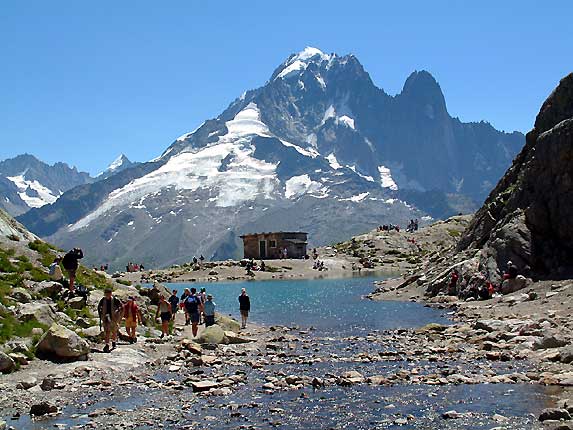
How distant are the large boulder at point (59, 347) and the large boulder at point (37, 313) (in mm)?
2305

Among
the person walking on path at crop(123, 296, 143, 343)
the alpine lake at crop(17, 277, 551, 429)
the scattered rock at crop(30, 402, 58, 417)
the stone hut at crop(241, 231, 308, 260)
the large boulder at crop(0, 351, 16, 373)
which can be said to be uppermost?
the stone hut at crop(241, 231, 308, 260)

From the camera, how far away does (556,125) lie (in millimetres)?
49781

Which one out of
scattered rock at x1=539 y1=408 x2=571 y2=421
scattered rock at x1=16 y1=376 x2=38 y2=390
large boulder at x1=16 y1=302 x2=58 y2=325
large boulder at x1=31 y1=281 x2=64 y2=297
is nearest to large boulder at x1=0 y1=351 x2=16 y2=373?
scattered rock at x1=16 y1=376 x2=38 y2=390

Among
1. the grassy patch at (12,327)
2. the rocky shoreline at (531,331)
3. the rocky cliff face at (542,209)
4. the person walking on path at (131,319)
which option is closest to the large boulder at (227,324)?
the person walking on path at (131,319)

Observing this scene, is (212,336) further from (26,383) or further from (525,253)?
(525,253)

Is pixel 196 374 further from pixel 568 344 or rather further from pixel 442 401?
pixel 568 344

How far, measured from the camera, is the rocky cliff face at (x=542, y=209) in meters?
46.0

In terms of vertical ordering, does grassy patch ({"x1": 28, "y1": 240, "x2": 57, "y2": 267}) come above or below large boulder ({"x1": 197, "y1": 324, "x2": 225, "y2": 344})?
above

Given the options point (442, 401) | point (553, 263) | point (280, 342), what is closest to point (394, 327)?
point (280, 342)

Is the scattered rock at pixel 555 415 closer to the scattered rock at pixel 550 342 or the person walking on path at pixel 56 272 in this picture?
the scattered rock at pixel 550 342

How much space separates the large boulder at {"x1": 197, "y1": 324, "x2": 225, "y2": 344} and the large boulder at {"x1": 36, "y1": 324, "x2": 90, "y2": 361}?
8.89 meters

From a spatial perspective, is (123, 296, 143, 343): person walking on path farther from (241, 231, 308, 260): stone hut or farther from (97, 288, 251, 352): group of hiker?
(241, 231, 308, 260): stone hut

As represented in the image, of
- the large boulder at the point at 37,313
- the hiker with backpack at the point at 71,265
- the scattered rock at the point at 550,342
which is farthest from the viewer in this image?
the hiker with backpack at the point at 71,265

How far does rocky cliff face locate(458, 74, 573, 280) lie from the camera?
46000 millimetres
